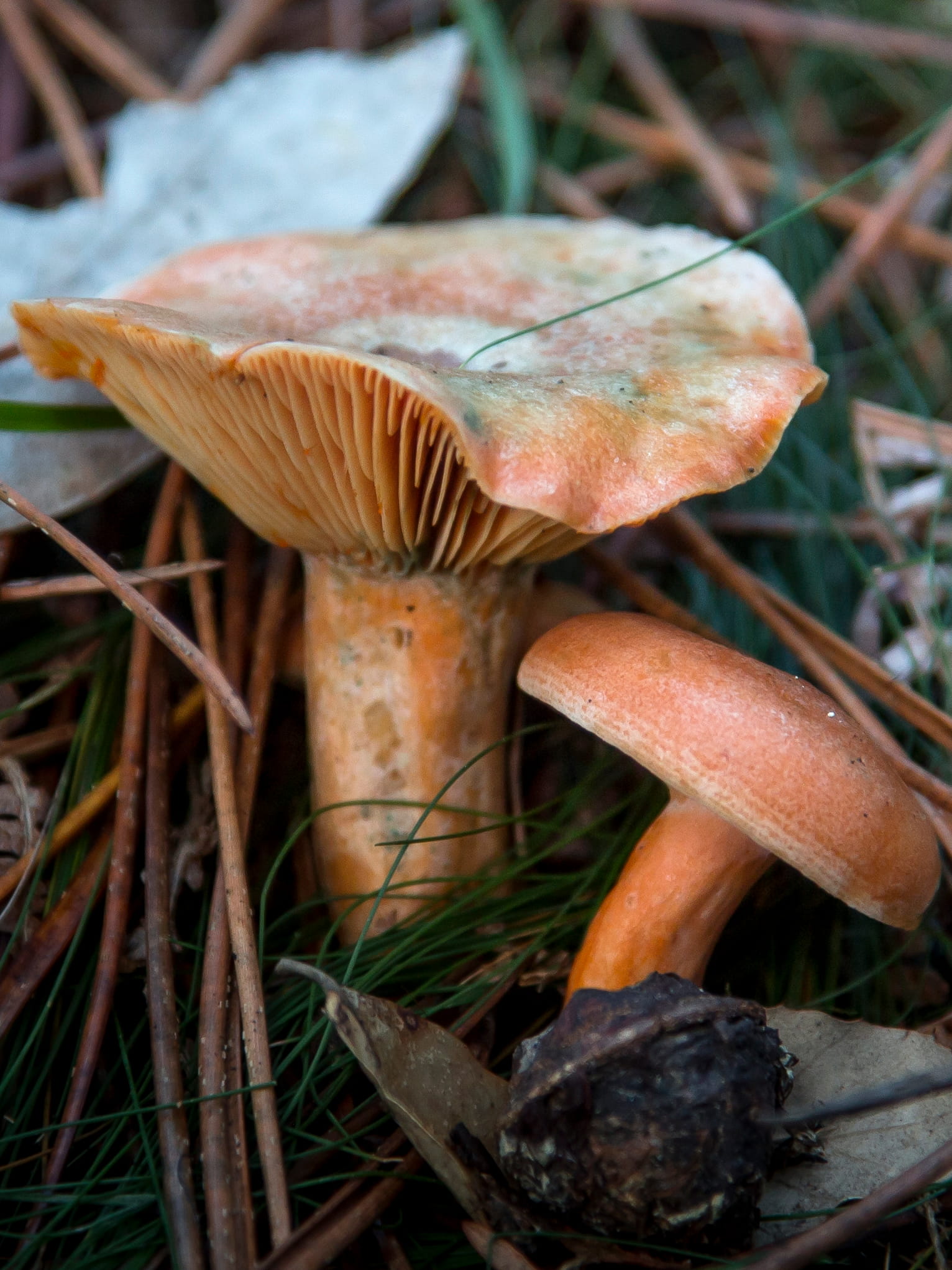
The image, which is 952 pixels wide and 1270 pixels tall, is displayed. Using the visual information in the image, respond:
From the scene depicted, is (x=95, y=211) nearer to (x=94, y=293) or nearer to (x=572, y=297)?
(x=94, y=293)

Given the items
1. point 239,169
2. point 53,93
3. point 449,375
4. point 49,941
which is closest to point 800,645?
point 449,375

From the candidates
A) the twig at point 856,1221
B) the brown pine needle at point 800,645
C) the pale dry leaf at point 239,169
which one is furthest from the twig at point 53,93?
the twig at point 856,1221

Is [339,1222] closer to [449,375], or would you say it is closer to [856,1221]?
[856,1221]

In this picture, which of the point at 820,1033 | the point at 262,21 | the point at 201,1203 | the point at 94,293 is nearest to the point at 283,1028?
the point at 201,1203

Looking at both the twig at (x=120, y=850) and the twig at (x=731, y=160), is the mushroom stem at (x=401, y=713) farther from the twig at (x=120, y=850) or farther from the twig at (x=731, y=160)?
the twig at (x=731, y=160)

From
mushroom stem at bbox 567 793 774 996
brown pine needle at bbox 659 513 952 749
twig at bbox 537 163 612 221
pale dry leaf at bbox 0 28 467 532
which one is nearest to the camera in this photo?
mushroom stem at bbox 567 793 774 996

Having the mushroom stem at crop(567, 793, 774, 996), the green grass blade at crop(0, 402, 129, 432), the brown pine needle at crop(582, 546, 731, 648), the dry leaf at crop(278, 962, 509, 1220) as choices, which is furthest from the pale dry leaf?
the mushroom stem at crop(567, 793, 774, 996)

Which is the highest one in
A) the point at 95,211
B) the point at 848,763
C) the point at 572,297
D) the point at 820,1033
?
the point at 95,211

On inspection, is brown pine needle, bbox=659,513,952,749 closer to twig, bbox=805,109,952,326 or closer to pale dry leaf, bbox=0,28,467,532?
twig, bbox=805,109,952,326
